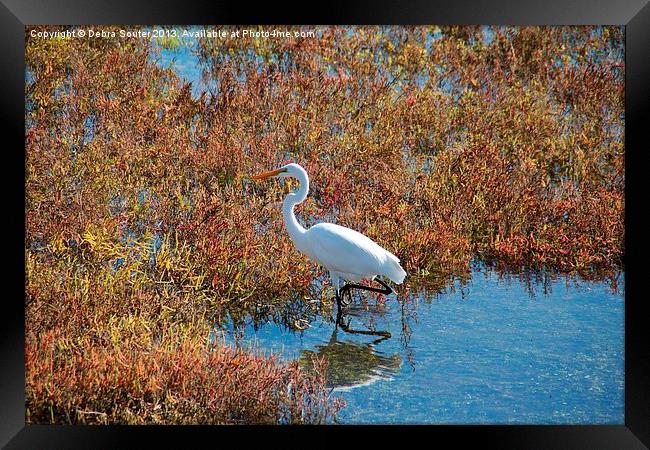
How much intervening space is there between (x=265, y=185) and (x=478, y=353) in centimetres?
279

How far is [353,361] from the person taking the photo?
8.11 m

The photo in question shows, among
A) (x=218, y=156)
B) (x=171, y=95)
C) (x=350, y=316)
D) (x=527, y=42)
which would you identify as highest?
A: (x=527, y=42)

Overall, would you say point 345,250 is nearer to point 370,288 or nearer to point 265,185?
point 370,288

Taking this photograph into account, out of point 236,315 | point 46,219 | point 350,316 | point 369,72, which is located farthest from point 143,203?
point 369,72

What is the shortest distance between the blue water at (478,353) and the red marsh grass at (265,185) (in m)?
0.31

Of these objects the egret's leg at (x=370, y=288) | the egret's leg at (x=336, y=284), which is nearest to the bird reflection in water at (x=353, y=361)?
the egret's leg at (x=336, y=284)

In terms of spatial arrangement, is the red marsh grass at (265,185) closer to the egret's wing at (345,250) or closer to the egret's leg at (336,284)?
the egret's leg at (336,284)

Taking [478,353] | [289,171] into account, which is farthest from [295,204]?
[478,353]

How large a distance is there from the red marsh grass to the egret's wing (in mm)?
418

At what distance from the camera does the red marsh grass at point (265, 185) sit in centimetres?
742

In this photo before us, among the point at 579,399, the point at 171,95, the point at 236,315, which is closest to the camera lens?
the point at 579,399

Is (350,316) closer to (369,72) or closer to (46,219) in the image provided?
(46,219)

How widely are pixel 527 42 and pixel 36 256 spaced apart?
617 centimetres
